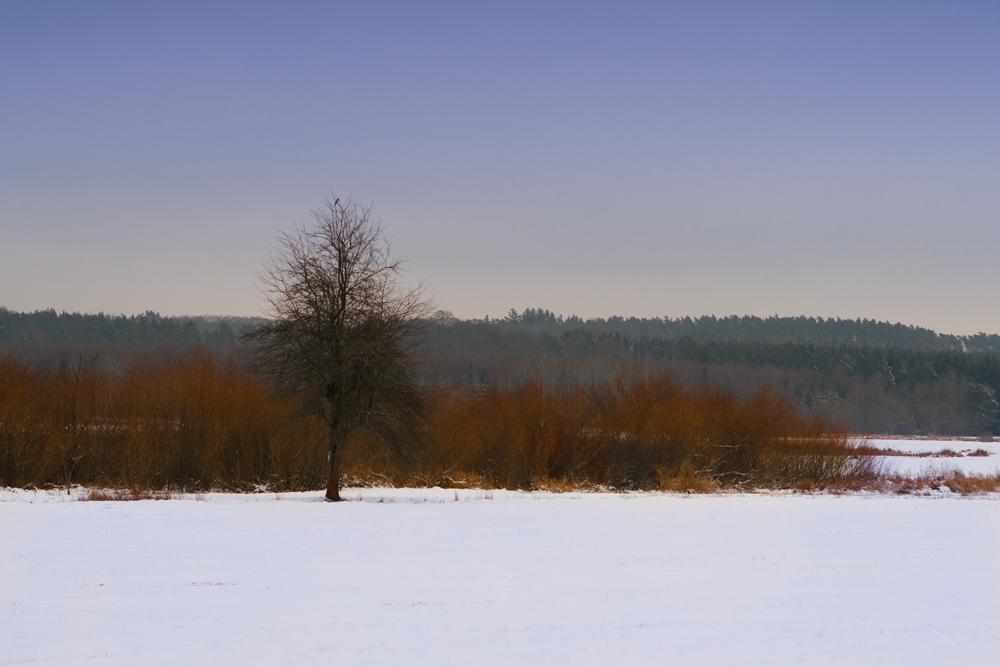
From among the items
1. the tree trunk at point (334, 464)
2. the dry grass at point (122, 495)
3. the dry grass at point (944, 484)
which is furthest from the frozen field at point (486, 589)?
the dry grass at point (944, 484)

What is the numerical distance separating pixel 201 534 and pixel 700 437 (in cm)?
2824

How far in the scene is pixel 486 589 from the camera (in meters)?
12.9

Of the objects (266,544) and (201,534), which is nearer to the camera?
(266,544)

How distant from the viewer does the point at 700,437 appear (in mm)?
41375

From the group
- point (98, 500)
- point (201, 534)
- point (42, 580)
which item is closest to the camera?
point (42, 580)

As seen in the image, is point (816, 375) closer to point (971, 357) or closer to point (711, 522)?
point (971, 357)

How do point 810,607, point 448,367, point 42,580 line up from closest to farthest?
point 810,607
point 42,580
point 448,367

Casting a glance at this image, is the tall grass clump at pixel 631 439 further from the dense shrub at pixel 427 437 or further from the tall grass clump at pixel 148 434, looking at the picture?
the tall grass clump at pixel 148 434

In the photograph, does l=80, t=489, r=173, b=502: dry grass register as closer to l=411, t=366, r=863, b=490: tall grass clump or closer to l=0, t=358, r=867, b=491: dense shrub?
l=0, t=358, r=867, b=491: dense shrub

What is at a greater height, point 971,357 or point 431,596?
point 971,357

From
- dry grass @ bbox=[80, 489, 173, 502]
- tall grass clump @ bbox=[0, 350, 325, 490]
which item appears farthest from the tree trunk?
dry grass @ bbox=[80, 489, 173, 502]

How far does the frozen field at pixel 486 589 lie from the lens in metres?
9.65

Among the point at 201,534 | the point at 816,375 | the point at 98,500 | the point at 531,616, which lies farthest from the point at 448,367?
the point at 531,616

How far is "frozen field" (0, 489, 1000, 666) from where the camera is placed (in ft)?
31.7
